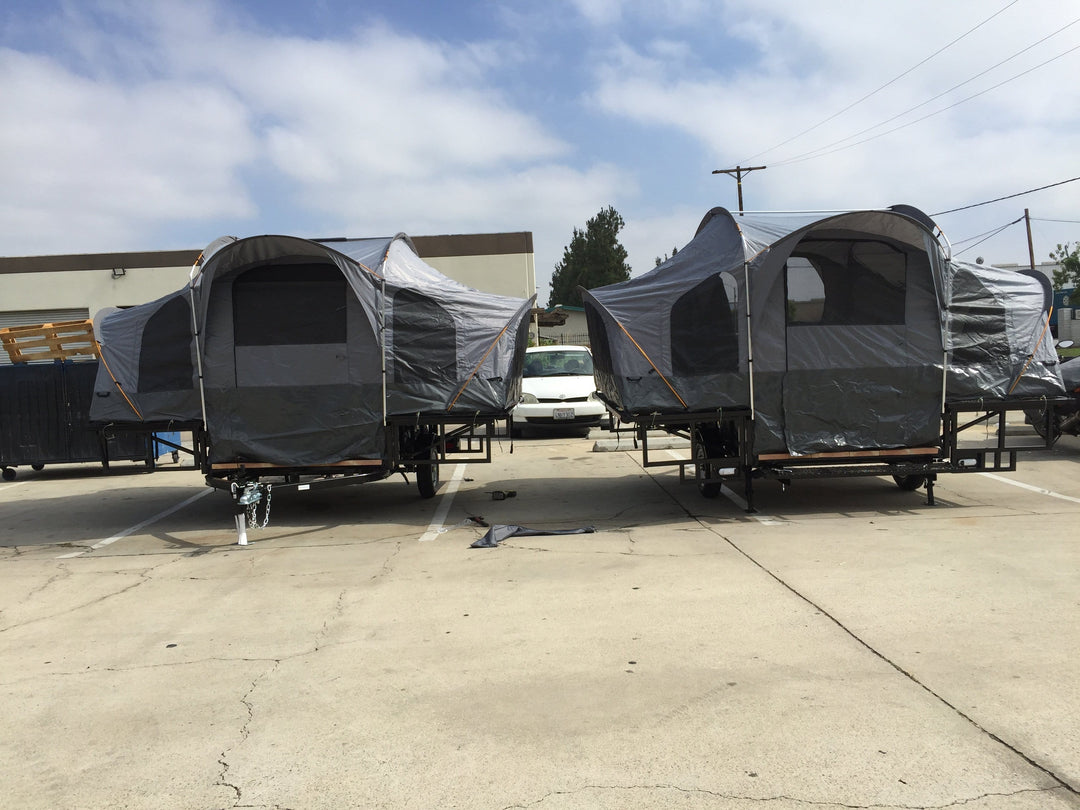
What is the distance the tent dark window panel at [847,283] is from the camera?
8.92m

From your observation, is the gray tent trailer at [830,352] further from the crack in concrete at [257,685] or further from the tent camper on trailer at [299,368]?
the crack in concrete at [257,685]

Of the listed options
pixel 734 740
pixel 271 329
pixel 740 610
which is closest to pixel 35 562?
pixel 271 329

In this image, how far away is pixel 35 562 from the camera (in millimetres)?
7969

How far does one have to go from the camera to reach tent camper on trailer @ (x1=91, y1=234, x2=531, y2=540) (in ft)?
29.7

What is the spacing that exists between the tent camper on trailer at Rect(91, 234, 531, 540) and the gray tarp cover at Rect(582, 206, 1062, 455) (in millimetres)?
1804

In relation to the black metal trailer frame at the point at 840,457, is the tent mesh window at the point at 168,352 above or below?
above

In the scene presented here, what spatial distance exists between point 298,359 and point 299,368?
0.33 feet

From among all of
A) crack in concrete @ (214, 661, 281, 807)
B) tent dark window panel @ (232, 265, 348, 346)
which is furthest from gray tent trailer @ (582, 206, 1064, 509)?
crack in concrete @ (214, 661, 281, 807)

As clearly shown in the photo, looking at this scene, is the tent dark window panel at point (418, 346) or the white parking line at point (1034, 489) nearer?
the tent dark window panel at point (418, 346)

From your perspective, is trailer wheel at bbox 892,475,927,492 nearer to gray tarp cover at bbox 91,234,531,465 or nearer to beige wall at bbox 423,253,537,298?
gray tarp cover at bbox 91,234,531,465

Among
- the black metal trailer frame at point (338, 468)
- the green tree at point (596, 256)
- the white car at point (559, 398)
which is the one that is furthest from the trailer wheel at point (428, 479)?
the green tree at point (596, 256)

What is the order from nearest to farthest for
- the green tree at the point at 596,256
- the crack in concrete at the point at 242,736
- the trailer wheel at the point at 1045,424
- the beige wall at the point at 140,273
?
the crack in concrete at the point at 242,736 → the trailer wheel at the point at 1045,424 → the beige wall at the point at 140,273 → the green tree at the point at 596,256

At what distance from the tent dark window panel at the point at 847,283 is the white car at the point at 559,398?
721 cm

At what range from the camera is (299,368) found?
9.20 metres
